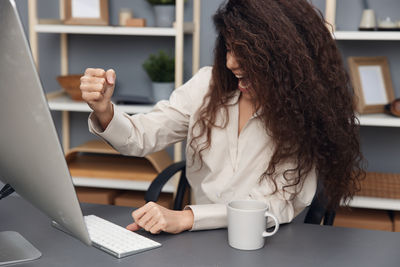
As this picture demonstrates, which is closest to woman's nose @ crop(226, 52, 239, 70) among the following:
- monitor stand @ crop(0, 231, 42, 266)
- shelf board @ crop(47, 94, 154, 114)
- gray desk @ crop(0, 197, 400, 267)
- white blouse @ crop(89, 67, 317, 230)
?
white blouse @ crop(89, 67, 317, 230)

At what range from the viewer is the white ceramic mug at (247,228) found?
3.50 feet

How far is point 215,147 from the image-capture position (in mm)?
1587

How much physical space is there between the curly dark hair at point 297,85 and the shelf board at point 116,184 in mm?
1073

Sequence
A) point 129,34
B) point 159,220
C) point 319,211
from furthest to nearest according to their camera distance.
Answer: point 129,34 → point 319,211 → point 159,220

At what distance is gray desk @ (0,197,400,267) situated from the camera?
1.00 metres

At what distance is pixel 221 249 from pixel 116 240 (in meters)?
0.23

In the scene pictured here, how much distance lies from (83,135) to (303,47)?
1.85 metres

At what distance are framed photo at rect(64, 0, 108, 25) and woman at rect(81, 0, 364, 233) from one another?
111 centimetres

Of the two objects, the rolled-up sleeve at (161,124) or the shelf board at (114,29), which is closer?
the rolled-up sleeve at (161,124)

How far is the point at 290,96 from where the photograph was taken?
1.40 m

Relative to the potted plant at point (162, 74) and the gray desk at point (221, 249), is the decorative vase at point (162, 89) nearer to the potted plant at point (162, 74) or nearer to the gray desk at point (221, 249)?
the potted plant at point (162, 74)

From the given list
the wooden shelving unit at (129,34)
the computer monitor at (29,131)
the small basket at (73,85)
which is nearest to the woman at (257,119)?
the computer monitor at (29,131)

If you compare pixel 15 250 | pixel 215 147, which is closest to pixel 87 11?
pixel 215 147

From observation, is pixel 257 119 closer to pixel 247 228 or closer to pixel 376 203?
pixel 247 228
